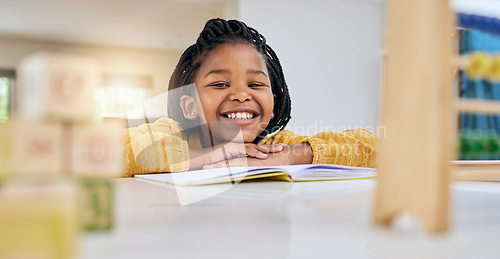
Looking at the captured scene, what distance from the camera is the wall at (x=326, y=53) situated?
3.39 meters

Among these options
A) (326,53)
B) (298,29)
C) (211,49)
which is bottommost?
(211,49)

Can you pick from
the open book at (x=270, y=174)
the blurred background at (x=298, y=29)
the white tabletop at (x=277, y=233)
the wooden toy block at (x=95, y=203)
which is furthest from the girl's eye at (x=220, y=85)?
the blurred background at (x=298, y=29)

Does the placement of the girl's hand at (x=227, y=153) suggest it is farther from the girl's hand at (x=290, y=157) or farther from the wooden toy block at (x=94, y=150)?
the wooden toy block at (x=94, y=150)

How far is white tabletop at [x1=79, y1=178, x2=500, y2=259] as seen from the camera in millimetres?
191

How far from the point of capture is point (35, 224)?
14 cm

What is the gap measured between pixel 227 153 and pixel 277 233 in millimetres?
817

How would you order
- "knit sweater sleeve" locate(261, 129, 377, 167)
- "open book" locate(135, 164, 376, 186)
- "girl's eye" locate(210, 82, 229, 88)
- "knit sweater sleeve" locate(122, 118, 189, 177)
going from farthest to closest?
"girl's eye" locate(210, 82, 229, 88), "knit sweater sleeve" locate(261, 129, 377, 167), "knit sweater sleeve" locate(122, 118, 189, 177), "open book" locate(135, 164, 376, 186)

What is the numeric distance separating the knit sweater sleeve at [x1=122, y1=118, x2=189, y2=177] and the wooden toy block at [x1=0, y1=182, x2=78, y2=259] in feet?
2.47

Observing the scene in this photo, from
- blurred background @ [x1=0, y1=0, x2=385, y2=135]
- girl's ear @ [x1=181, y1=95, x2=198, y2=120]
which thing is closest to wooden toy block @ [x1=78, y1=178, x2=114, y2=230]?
girl's ear @ [x1=181, y1=95, x2=198, y2=120]

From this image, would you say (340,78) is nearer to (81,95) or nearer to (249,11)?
(249,11)

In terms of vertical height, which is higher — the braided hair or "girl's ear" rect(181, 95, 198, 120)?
the braided hair

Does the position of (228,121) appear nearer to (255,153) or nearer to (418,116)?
(255,153)

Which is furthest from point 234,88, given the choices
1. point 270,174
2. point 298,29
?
point 298,29

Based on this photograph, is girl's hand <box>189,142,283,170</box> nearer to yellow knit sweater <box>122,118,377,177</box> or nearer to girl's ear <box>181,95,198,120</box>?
yellow knit sweater <box>122,118,377,177</box>
